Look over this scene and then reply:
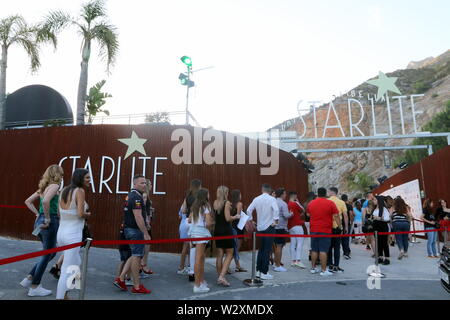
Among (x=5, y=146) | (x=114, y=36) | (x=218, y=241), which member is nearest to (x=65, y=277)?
(x=218, y=241)

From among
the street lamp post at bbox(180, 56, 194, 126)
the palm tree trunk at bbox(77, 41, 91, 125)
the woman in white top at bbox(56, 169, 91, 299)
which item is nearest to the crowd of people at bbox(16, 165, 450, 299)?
the woman in white top at bbox(56, 169, 91, 299)

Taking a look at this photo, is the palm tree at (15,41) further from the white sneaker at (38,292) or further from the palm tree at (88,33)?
the white sneaker at (38,292)

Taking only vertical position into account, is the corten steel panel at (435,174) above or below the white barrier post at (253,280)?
above

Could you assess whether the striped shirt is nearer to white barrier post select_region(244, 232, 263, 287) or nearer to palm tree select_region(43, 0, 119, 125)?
white barrier post select_region(244, 232, 263, 287)

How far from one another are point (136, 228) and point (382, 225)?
6.49 metres

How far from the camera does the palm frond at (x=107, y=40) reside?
12.7 m

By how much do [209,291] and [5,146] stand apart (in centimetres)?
884

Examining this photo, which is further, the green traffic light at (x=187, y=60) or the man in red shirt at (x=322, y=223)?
the green traffic light at (x=187, y=60)

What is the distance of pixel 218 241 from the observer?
591 cm

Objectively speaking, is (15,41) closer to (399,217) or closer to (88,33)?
(88,33)

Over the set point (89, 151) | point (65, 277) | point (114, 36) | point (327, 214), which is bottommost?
point (65, 277)

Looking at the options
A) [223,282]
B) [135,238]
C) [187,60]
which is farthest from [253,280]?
[187,60]

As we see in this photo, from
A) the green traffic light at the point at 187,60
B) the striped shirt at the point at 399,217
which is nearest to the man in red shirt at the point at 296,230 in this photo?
the striped shirt at the point at 399,217

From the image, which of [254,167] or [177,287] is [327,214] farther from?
[254,167]
